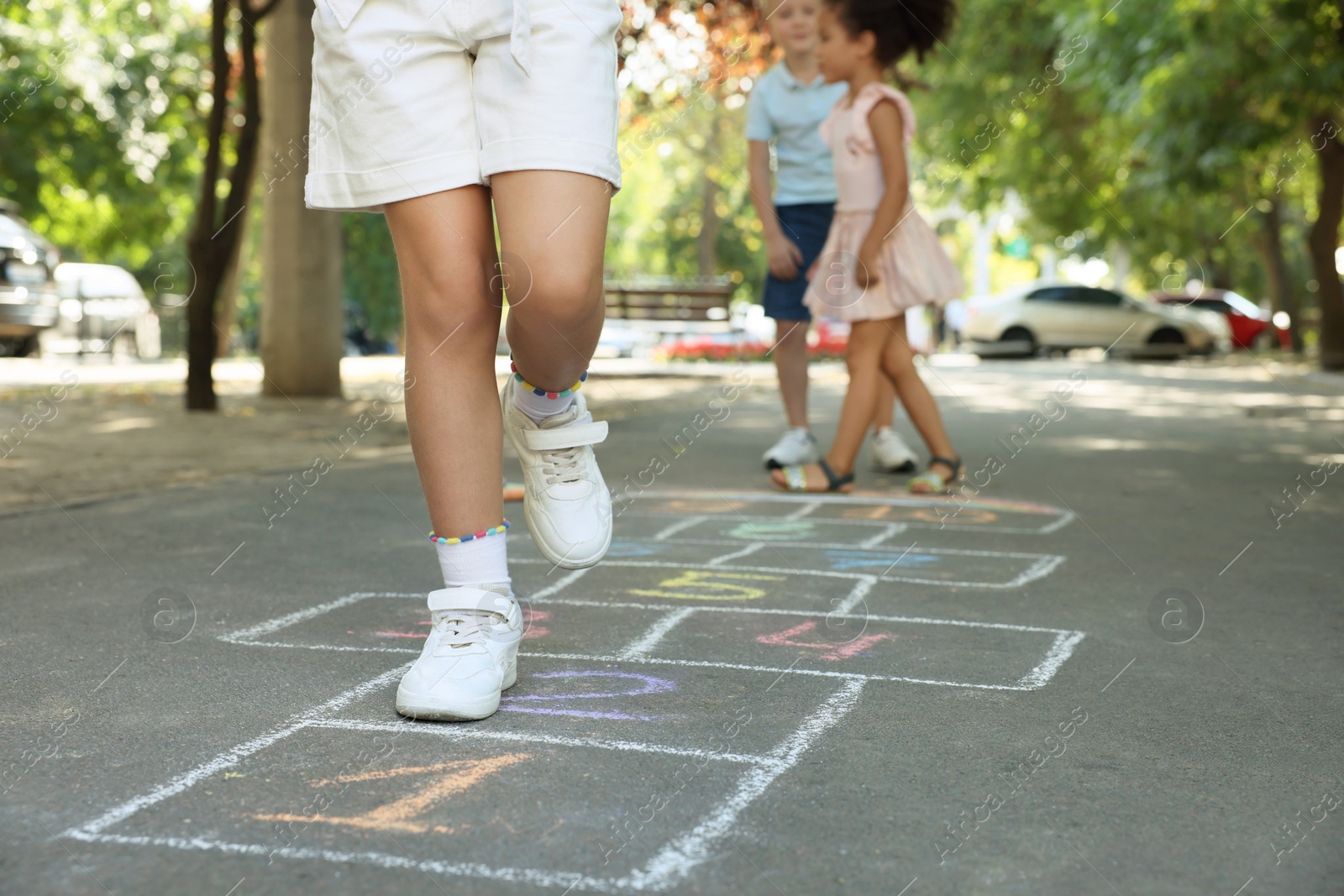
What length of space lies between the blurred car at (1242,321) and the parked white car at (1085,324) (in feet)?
11.4

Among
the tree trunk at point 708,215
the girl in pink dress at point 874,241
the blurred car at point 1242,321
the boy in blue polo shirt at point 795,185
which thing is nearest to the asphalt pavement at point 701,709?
the girl in pink dress at point 874,241

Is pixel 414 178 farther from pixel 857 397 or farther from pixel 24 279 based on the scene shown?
pixel 24 279

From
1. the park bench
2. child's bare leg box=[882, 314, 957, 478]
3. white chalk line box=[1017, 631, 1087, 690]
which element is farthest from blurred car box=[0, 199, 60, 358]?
white chalk line box=[1017, 631, 1087, 690]

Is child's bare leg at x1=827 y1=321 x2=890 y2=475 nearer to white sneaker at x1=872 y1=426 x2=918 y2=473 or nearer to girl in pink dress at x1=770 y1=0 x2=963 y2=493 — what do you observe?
girl in pink dress at x1=770 y1=0 x2=963 y2=493

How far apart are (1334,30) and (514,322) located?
13985 millimetres

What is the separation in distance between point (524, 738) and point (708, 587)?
149 centimetres

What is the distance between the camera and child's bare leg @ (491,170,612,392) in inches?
98.3

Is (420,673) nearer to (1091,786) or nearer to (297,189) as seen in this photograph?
(1091,786)

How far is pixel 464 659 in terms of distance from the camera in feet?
8.30

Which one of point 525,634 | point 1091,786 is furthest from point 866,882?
point 525,634

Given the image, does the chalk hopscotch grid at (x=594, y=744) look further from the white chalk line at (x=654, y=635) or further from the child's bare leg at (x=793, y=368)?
the child's bare leg at (x=793, y=368)

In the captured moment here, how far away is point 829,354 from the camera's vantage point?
21.5m

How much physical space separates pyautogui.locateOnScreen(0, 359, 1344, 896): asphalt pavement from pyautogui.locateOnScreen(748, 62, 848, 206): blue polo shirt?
188 cm

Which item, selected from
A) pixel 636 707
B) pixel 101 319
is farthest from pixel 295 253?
pixel 101 319
